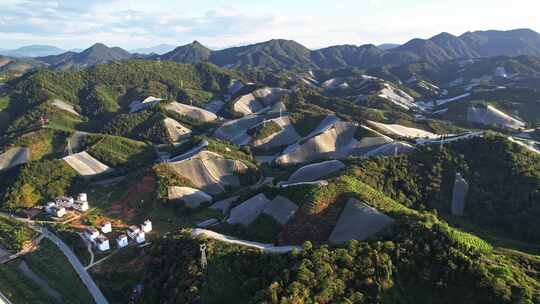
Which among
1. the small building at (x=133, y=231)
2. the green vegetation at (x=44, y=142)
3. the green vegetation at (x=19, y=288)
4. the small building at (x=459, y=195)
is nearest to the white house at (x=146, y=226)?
the small building at (x=133, y=231)

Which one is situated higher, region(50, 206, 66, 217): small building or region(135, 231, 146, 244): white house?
region(50, 206, 66, 217): small building

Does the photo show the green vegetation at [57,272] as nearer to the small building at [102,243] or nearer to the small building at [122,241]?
the small building at [102,243]

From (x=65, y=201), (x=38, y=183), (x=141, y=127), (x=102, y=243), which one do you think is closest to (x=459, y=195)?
(x=102, y=243)

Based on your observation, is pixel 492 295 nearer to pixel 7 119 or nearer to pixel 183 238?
pixel 183 238

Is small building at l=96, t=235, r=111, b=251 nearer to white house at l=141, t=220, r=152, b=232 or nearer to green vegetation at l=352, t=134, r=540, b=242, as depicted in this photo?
white house at l=141, t=220, r=152, b=232

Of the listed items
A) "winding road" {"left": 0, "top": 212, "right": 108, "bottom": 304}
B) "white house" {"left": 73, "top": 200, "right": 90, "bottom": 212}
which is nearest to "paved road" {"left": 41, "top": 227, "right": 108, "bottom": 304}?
"winding road" {"left": 0, "top": 212, "right": 108, "bottom": 304}

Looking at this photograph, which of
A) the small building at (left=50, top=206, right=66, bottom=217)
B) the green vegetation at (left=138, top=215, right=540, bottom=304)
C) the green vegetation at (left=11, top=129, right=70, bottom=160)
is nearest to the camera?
the green vegetation at (left=138, top=215, right=540, bottom=304)

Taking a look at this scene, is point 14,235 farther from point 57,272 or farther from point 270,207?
point 270,207
